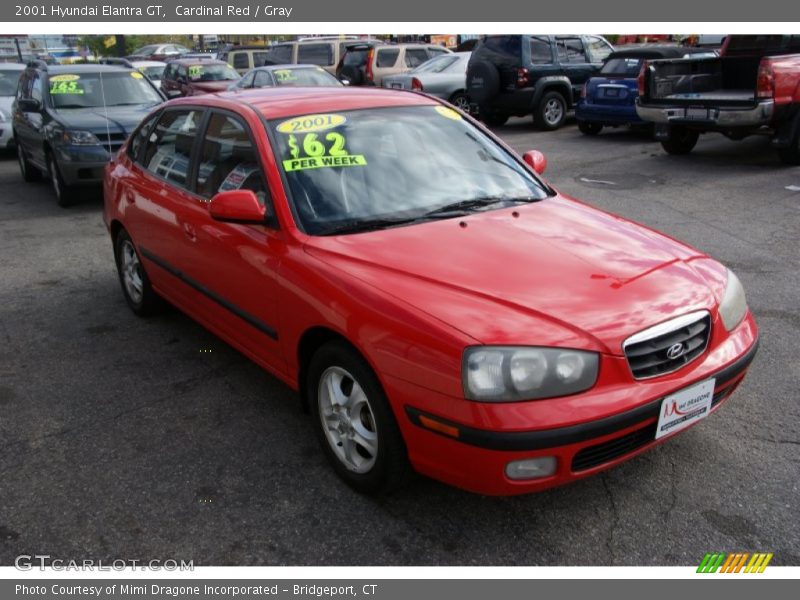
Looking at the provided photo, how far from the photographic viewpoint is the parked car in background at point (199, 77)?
17.6 metres

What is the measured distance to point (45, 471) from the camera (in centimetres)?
332

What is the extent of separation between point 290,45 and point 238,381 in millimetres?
16629

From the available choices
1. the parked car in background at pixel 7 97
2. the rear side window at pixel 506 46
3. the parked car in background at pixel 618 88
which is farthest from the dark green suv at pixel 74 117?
the parked car in background at pixel 618 88

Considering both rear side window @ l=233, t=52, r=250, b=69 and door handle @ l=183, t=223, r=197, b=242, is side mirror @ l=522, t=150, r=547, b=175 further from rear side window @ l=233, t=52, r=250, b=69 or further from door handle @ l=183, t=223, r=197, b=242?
rear side window @ l=233, t=52, r=250, b=69

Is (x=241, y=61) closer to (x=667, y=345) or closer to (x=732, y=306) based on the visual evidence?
(x=732, y=306)

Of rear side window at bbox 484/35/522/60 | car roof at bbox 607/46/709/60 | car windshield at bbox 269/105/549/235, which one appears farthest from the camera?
rear side window at bbox 484/35/522/60

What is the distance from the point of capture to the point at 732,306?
3111 mm

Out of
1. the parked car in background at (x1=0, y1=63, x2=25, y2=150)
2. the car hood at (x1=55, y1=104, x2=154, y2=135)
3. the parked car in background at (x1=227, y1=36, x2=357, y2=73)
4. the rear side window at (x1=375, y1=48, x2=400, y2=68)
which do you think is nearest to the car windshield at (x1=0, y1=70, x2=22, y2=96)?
the parked car in background at (x1=0, y1=63, x2=25, y2=150)

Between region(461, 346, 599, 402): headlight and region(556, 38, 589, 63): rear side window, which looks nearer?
region(461, 346, 599, 402): headlight

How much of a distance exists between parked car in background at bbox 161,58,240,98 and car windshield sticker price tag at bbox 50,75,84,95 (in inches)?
308

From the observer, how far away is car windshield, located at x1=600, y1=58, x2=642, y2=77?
41.0ft

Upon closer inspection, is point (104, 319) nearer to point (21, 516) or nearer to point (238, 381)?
point (238, 381)

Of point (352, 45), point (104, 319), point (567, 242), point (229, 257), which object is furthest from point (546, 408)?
point (352, 45)

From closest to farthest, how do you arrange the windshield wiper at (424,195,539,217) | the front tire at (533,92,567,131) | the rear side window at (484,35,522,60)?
the windshield wiper at (424,195,539,217)
the rear side window at (484,35,522,60)
the front tire at (533,92,567,131)
